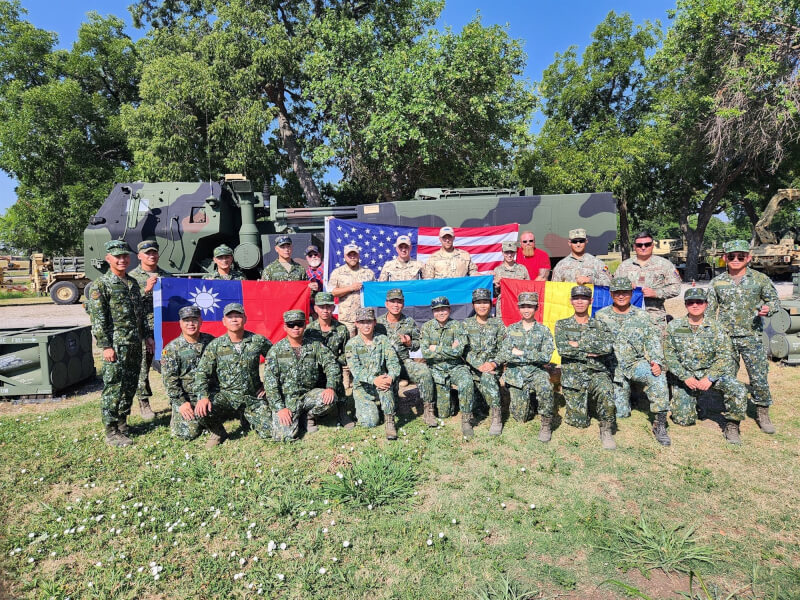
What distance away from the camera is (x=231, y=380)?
4.93 meters

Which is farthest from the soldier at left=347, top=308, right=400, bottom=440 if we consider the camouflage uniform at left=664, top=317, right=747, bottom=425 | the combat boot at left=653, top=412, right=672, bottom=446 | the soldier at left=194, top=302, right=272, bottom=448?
the camouflage uniform at left=664, top=317, right=747, bottom=425

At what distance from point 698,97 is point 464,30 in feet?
29.0

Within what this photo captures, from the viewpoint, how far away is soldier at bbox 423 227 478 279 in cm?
677

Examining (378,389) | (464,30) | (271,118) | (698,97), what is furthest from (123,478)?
(698,97)

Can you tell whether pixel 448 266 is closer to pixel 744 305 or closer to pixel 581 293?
pixel 581 293

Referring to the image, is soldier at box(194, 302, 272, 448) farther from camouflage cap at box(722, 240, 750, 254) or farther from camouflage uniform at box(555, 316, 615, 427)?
camouflage cap at box(722, 240, 750, 254)

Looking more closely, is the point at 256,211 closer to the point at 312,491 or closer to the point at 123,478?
the point at 123,478

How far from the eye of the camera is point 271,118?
15922mm

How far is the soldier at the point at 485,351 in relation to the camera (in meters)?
5.00

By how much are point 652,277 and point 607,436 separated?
2.28 m

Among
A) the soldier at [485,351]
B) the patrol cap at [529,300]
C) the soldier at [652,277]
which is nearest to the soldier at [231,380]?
the soldier at [485,351]

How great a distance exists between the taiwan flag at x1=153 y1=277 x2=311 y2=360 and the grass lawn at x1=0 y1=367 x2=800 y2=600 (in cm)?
179

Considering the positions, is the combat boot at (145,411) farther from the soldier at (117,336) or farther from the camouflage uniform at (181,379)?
the camouflage uniform at (181,379)

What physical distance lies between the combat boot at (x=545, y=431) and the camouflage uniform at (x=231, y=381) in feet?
9.74
